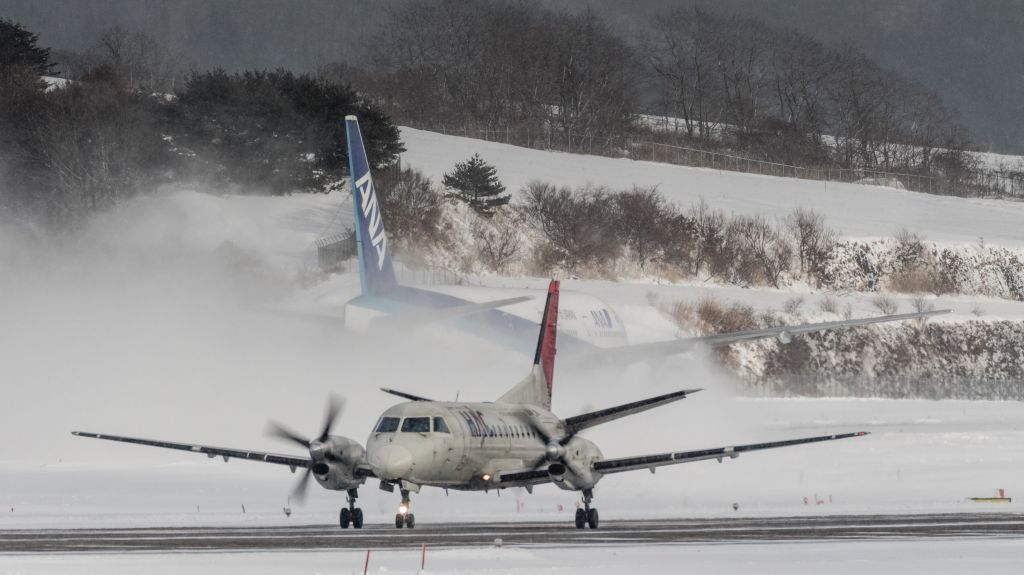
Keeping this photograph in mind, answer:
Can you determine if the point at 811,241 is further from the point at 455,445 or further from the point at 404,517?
the point at 404,517

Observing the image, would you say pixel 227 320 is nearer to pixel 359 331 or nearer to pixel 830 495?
pixel 359 331

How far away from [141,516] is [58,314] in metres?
30.7

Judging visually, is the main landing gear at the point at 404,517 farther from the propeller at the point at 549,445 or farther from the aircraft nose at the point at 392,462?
the propeller at the point at 549,445

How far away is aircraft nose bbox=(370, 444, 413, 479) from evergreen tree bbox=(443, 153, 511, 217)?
63.2m

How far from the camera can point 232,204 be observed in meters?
77.8

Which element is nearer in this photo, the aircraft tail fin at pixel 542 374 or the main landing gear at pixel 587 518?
the main landing gear at pixel 587 518

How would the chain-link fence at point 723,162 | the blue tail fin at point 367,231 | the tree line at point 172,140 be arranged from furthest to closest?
the chain-link fence at point 723,162, the tree line at point 172,140, the blue tail fin at point 367,231

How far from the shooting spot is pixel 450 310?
44094 mm

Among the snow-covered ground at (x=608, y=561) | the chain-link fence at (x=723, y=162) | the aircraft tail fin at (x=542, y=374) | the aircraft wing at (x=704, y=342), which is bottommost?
the snow-covered ground at (x=608, y=561)

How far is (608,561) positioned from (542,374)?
11828 millimetres

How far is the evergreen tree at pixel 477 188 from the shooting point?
88.7m

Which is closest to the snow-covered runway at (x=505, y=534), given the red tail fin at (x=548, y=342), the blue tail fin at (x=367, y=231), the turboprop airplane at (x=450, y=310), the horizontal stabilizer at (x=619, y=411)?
the horizontal stabilizer at (x=619, y=411)

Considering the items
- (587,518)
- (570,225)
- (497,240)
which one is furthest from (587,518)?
(570,225)

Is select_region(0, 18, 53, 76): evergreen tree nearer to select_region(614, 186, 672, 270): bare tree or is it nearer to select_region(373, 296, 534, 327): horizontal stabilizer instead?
select_region(614, 186, 672, 270): bare tree
